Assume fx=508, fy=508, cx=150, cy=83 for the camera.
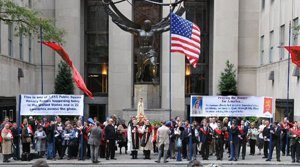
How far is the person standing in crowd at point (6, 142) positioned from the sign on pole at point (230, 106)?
7.54 metres

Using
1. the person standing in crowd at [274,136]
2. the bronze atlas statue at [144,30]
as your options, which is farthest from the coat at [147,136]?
the bronze atlas statue at [144,30]

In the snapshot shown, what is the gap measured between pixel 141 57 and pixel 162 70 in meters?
11.0

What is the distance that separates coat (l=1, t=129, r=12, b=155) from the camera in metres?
20.1

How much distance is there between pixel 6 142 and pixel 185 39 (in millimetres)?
8564

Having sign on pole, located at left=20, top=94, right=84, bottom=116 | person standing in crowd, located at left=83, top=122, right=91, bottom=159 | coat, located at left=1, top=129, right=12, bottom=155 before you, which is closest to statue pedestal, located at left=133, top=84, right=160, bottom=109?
person standing in crowd, located at left=83, top=122, right=91, bottom=159

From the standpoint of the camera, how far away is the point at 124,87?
149ft

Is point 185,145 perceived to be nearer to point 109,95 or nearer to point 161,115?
point 161,115

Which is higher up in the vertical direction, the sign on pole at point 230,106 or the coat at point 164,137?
the sign on pole at point 230,106

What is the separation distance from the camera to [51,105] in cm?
2106

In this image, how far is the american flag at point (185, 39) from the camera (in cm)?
2178

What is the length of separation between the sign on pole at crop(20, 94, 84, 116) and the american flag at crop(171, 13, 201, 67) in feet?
15.4

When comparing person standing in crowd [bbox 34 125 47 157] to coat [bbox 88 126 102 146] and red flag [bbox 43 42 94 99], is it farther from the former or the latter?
red flag [bbox 43 42 94 99]

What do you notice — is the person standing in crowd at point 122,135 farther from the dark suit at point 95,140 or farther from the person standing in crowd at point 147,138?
the dark suit at point 95,140

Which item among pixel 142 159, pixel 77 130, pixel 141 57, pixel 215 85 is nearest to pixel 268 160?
pixel 142 159
